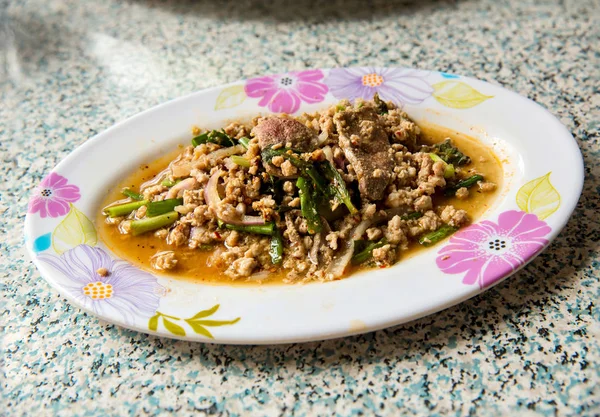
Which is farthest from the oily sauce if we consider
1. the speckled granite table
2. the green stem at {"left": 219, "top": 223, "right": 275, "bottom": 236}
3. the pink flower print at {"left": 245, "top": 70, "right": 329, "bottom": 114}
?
the pink flower print at {"left": 245, "top": 70, "right": 329, "bottom": 114}

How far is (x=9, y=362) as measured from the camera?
1.69 meters

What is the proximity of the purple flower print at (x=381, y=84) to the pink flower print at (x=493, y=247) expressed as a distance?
0.74 meters

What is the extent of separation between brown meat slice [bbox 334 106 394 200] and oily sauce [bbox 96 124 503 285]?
0.68 feet

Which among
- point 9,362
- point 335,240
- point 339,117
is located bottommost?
point 9,362

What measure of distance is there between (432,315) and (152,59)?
2.21 m

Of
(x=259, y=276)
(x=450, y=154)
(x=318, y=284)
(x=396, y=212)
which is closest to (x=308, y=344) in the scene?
(x=318, y=284)

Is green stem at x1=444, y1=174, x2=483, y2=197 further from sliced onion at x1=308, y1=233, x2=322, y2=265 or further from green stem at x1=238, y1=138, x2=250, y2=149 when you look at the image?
green stem at x1=238, y1=138, x2=250, y2=149

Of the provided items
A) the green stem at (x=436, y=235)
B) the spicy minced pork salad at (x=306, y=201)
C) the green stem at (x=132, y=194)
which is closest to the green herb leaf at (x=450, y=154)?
the spicy minced pork salad at (x=306, y=201)


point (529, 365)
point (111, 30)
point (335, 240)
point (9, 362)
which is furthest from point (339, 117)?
point (111, 30)

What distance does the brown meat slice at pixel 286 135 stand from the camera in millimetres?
1962

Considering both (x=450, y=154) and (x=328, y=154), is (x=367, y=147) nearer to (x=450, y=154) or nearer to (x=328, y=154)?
(x=328, y=154)

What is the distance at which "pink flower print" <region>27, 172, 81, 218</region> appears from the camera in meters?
1.98

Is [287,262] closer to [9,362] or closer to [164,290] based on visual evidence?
[164,290]

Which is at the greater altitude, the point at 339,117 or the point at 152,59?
the point at 339,117
